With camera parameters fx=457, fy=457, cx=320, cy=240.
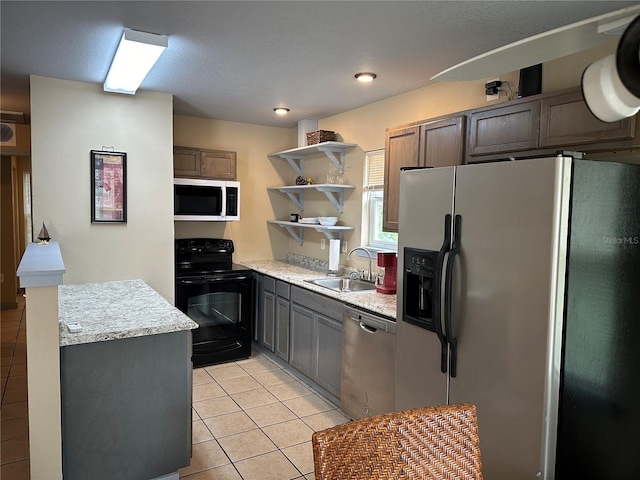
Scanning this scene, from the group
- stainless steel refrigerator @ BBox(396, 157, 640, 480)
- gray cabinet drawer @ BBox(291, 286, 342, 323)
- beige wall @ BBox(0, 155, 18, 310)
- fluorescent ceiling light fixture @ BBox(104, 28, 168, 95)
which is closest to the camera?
stainless steel refrigerator @ BBox(396, 157, 640, 480)

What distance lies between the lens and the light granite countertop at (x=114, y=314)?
2227 millimetres

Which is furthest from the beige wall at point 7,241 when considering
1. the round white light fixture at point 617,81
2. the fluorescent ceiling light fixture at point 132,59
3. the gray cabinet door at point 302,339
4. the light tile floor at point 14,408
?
the round white light fixture at point 617,81

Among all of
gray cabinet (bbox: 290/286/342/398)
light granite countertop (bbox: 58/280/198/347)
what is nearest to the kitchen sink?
gray cabinet (bbox: 290/286/342/398)

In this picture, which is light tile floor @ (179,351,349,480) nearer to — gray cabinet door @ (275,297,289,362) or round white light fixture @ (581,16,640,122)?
gray cabinet door @ (275,297,289,362)

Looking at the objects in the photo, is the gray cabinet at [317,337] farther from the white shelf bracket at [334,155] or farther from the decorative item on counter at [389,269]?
the white shelf bracket at [334,155]

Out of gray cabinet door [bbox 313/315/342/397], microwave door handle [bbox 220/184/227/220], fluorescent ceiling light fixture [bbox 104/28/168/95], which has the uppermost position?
fluorescent ceiling light fixture [bbox 104/28/168/95]

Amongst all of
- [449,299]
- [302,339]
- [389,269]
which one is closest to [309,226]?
[302,339]

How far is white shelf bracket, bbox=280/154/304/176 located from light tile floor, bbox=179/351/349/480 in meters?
2.14

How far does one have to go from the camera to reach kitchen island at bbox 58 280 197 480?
7.20ft

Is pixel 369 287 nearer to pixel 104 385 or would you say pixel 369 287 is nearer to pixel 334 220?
pixel 334 220

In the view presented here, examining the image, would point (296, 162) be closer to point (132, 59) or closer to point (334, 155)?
point (334, 155)

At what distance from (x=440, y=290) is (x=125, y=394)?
1.65m

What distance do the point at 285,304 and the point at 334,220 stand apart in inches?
35.6

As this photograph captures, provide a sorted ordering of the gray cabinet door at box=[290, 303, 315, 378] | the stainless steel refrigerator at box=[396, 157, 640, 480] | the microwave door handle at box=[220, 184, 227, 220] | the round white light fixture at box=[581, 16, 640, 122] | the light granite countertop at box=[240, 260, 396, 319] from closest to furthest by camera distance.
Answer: the round white light fixture at box=[581, 16, 640, 122] → the stainless steel refrigerator at box=[396, 157, 640, 480] → the light granite countertop at box=[240, 260, 396, 319] → the gray cabinet door at box=[290, 303, 315, 378] → the microwave door handle at box=[220, 184, 227, 220]
